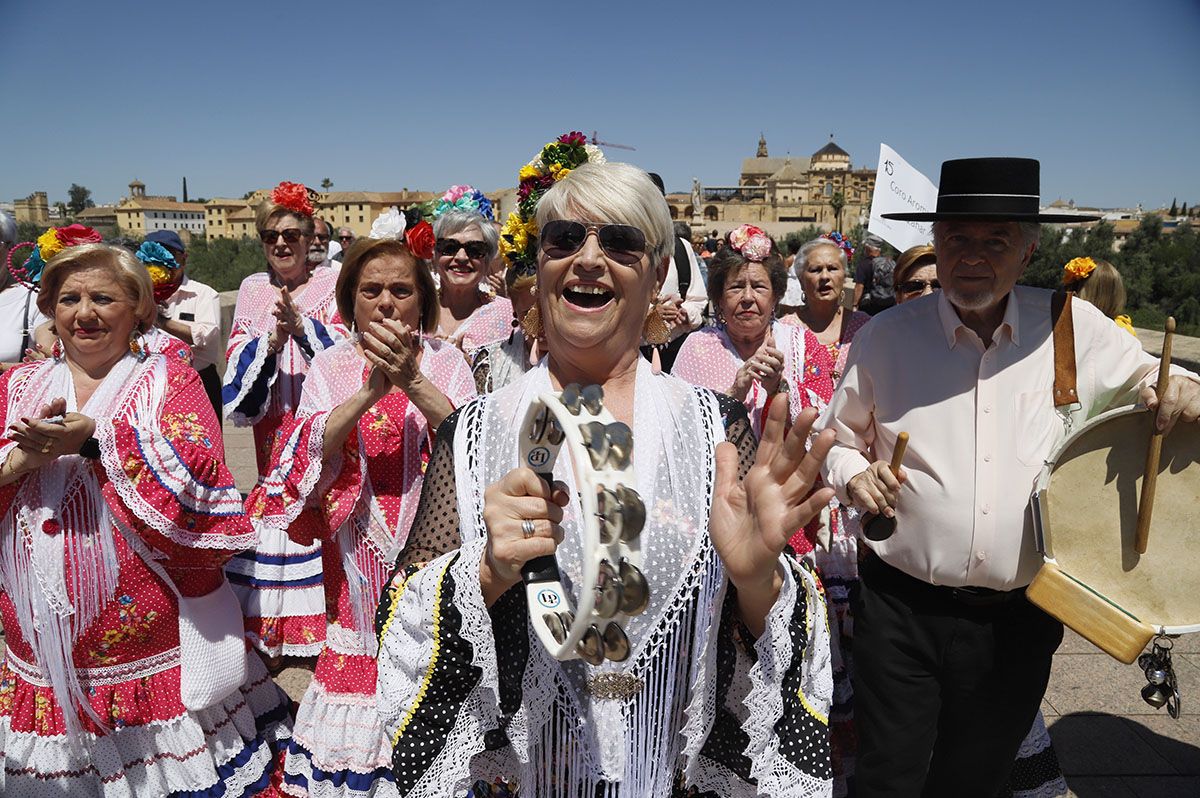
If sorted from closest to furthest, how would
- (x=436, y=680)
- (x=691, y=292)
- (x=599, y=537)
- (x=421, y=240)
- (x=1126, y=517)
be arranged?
(x=599, y=537) < (x=436, y=680) < (x=1126, y=517) < (x=421, y=240) < (x=691, y=292)

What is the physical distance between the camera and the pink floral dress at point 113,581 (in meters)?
2.75

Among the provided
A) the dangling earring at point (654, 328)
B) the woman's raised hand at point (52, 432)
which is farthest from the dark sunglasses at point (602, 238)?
the woman's raised hand at point (52, 432)

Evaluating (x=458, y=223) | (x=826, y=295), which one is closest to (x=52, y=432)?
(x=458, y=223)

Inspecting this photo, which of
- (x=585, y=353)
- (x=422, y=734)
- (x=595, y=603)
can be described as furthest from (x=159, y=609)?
(x=595, y=603)

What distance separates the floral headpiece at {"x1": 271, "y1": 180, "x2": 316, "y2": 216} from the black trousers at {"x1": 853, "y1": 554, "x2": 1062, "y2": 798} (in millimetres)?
4026

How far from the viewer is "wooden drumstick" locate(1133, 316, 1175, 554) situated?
2.19 meters

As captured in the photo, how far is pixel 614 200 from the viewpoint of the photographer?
187cm

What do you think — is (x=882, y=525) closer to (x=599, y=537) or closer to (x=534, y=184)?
(x=599, y=537)

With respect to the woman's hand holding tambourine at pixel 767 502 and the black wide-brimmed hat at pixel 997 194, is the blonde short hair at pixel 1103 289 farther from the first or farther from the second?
the woman's hand holding tambourine at pixel 767 502

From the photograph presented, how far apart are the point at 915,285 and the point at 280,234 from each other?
12.2ft

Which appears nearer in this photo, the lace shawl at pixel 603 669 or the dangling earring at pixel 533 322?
the lace shawl at pixel 603 669

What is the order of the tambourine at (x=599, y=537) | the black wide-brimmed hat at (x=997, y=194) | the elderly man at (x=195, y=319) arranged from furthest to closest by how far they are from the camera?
the elderly man at (x=195, y=319) → the black wide-brimmed hat at (x=997, y=194) → the tambourine at (x=599, y=537)

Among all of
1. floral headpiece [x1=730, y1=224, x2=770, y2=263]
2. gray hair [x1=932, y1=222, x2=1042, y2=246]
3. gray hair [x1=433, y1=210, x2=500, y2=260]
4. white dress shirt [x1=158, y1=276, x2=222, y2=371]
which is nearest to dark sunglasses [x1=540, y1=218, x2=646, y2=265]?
gray hair [x1=932, y1=222, x2=1042, y2=246]

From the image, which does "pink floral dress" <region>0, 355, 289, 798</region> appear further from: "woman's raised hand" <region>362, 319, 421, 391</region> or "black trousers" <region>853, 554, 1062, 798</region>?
"black trousers" <region>853, 554, 1062, 798</region>
